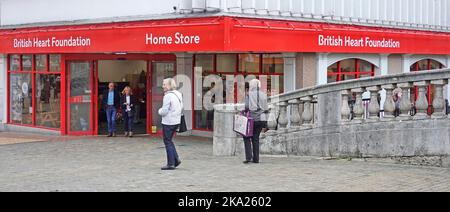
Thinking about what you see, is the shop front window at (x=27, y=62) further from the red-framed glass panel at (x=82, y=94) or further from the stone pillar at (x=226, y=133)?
the stone pillar at (x=226, y=133)

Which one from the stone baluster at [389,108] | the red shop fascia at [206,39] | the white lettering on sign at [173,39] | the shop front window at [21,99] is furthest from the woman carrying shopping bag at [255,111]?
the shop front window at [21,99]

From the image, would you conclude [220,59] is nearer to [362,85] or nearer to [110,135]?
[110,135]

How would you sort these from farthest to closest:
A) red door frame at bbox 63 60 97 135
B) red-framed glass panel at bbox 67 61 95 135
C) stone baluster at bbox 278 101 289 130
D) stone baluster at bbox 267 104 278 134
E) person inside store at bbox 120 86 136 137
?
red-framed glass panel at bbox 67 61 95 135 < red door frame at bbox 63 60 97 135 < person inside store at bbox 120 86 136 137 < stone baluster at bbox 267 104 278 134 < stone baluster at bbox 278 101 289 130

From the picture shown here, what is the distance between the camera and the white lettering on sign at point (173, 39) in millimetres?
15375

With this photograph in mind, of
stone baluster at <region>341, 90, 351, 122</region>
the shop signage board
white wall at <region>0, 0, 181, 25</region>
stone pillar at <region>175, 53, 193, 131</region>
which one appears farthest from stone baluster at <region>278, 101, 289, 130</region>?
stone pillar at <region>175, 53, 193, 131</region>

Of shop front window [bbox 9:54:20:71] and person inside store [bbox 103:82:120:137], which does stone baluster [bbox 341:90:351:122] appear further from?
shop front window [bbox 9:54:20:71]

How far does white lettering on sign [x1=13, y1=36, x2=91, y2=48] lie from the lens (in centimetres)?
1861

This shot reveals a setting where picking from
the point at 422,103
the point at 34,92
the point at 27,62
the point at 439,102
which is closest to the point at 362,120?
the point at 422,103

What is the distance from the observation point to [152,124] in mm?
20391

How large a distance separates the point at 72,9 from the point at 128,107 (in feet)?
11.2

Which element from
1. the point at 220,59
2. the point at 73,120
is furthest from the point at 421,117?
the point at 73,120

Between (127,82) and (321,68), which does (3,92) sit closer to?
(127,82)

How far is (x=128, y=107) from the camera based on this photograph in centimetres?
1922

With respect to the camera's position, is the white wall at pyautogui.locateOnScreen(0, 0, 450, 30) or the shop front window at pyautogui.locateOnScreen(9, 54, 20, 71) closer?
the white wall at pyautogui.locateOnScreen(0, 0, 450, 30)
